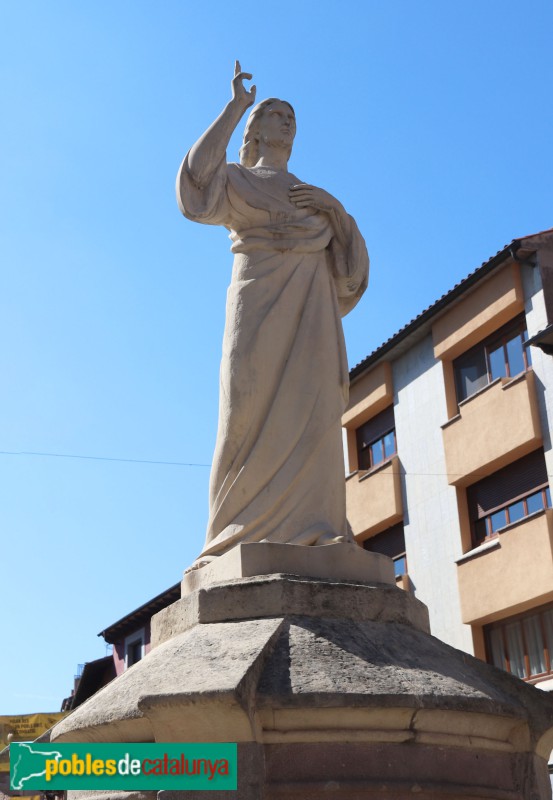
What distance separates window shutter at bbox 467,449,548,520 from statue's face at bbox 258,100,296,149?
537 inches

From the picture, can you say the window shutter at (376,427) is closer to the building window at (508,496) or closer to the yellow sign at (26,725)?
the building window at (508,496)

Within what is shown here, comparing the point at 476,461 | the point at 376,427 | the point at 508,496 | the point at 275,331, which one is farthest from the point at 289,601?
the point at 376,427

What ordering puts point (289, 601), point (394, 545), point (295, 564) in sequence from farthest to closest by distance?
point (394, 545) < point (295, 564) < point (289, 601)

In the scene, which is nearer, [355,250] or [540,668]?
[355,250]

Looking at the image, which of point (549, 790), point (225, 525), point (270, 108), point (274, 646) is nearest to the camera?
point (274, 646)

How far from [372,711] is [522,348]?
54.9 ft

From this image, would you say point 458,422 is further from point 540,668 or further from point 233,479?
point 233,479

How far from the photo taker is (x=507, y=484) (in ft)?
65.3

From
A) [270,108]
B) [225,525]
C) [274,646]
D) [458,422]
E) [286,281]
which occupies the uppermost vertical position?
[458,422]

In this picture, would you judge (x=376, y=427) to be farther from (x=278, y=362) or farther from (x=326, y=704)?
(x=326, y=704)

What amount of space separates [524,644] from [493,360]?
5.75m

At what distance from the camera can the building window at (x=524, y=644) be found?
59.5 feet

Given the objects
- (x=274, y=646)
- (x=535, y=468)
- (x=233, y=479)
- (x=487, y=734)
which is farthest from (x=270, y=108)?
(x=535, y=468)

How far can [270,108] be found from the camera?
6.42m
